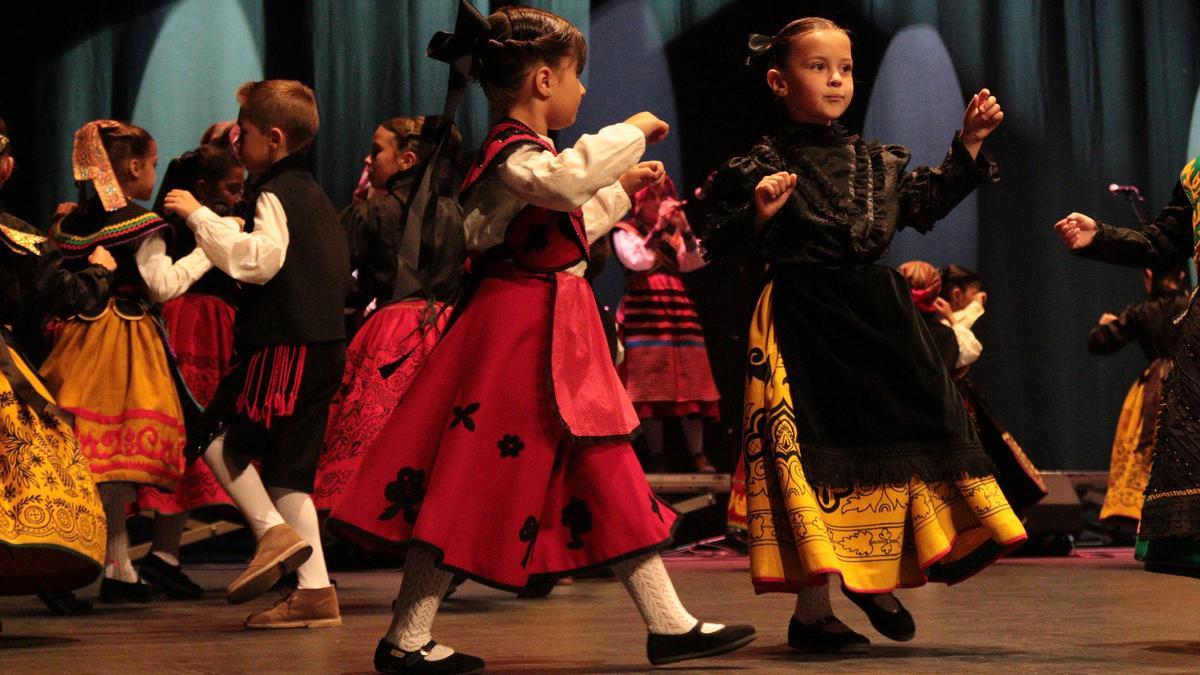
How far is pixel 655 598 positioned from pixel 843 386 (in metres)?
0.65

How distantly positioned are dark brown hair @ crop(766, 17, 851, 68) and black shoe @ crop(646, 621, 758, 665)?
1263mm

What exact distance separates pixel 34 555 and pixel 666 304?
427cm

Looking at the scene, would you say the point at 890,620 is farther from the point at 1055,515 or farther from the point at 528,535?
the point at 1055,515

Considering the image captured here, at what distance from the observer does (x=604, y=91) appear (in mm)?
7398

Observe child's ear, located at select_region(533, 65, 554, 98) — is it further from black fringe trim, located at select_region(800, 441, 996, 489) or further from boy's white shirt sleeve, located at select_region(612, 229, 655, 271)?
boy's white shirt sleeve, located at select_region(612, 229, 655, 271)

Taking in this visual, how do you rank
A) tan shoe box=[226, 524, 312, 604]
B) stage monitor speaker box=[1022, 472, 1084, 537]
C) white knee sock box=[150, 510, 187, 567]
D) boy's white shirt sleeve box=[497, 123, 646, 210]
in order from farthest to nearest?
stage monitor speaker box=[1022, 472, 1084, 537]
white knee sock box=[150, 510, 187, 567]
tan shoe box=[226, 524, 312, 604]
boy's white shirt sleeve box=[497, 123, 646, 210]

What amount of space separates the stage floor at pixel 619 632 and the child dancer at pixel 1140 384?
1.51 m

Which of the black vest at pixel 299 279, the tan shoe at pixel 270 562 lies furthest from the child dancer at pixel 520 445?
the black vest at pixel 299 279

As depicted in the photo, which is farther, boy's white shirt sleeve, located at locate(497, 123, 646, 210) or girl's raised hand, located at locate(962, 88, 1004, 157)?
girl's raised hand, located at locate(962, 88, 1004, 157)

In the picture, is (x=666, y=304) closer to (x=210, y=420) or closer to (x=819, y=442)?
(x=210, y=420)

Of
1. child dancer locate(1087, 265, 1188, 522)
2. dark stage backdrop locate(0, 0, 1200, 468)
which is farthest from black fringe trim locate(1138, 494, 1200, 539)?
child dancer locate(1087, 265, 1188, 522)

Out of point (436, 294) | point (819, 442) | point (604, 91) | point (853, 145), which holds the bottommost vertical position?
point (819, 442)

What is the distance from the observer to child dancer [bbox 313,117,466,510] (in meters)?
4.54

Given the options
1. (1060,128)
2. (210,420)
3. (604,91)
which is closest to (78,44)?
(604,91)
